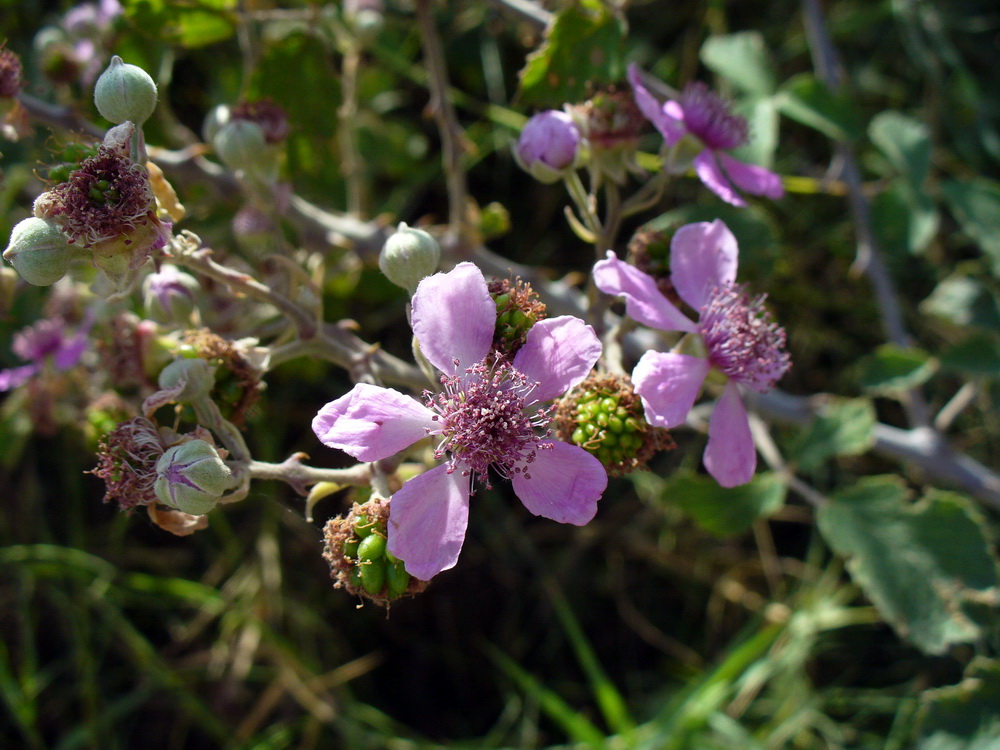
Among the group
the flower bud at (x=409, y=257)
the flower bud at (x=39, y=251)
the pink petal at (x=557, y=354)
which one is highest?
the flower bud at (x=39, y=251)

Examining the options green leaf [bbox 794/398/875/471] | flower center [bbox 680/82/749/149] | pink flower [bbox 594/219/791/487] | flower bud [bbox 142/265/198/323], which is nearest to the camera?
pink flower [bbox 594/219/791/487]

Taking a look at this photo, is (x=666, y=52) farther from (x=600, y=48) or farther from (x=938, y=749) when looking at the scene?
(x=938, y=749)

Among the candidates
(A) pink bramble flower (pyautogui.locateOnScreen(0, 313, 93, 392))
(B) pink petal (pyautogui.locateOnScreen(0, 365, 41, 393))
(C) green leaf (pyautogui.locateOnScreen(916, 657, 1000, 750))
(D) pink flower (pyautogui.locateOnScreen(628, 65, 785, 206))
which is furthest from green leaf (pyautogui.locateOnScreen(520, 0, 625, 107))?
(C) green leaf (pyautogui.locateOnScreen(916, 657, 1000, 750))

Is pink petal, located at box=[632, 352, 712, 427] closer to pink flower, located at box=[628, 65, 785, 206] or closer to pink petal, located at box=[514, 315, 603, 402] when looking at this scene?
pink petal, located at box=[514, 315, 603, 402]

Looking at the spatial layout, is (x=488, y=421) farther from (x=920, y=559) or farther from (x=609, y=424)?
(x=920, y=559)

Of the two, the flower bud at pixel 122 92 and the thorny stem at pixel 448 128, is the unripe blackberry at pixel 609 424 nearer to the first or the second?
the thorny stem at pixel 448 128

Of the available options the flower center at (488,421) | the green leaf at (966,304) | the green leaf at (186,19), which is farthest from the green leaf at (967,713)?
the green leaf at (186,19)

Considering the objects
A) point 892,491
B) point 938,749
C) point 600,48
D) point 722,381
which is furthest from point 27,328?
point 938,749
